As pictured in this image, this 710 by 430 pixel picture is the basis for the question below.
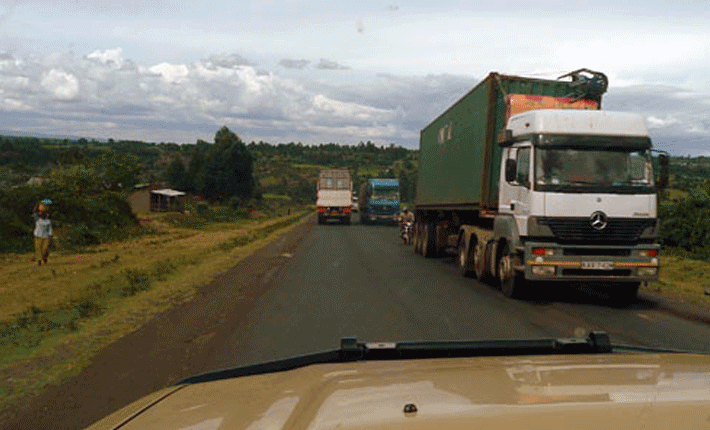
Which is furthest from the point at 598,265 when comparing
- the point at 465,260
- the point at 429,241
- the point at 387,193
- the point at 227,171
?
the point at 227,171

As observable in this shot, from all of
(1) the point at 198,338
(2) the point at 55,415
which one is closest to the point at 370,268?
(1) the point at 198,338

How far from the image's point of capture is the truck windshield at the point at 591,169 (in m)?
11.6

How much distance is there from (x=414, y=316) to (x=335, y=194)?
39.8 metres

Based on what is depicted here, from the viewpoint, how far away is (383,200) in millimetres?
50156

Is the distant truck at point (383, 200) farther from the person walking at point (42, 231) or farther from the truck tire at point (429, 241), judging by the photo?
the person walking at point (42, 231)

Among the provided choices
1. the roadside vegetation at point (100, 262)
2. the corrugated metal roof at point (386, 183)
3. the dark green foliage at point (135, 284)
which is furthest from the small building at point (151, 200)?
the dark green foliage at point (135, 284)

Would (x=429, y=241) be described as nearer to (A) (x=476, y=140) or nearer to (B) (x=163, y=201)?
(A) (x=476, y=140)

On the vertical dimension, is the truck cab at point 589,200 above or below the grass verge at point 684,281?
above

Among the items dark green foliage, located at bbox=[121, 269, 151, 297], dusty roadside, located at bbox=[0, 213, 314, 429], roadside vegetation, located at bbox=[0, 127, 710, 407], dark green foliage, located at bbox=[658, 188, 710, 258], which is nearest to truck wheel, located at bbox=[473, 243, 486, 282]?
roadside vegetation, located at bbox=[0, 127, 710, 407]

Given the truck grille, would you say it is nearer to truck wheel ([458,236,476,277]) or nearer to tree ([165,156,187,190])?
truck wheel ([458,236,476,277])

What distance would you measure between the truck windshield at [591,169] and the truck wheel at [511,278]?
155cm

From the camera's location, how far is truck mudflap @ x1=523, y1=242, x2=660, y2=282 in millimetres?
11625

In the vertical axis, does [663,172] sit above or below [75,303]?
above

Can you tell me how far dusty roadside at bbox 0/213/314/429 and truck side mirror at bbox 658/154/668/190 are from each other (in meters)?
7.38
